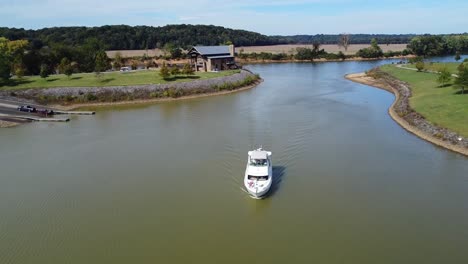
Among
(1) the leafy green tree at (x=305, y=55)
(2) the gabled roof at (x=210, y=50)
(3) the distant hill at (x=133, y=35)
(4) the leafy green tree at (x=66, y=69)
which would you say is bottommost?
(1) the leafy green tree at (x=305, y=55)

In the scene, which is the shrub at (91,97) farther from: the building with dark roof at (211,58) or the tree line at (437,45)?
Result: the tree line at (437,45)

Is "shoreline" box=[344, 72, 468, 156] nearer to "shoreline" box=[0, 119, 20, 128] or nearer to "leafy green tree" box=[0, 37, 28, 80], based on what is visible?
"shoreline" box=[0, 119, 20, 128]

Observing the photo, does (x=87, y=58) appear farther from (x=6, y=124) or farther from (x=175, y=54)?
(x=175, y=54)

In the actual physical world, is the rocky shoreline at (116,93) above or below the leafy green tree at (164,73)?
below

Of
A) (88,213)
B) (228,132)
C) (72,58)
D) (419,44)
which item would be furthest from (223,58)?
(419,44)

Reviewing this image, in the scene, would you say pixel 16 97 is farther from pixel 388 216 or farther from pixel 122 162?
pixel 388 216

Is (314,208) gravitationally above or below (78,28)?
below

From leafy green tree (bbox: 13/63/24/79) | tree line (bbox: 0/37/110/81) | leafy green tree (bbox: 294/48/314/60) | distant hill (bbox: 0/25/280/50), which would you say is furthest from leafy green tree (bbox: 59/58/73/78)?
leafy green tree (bbox: 294/48/314/60)

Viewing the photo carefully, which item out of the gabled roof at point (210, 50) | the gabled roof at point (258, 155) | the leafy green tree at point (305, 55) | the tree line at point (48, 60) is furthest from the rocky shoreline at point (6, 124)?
the leafy green tree at point (305, 55)
